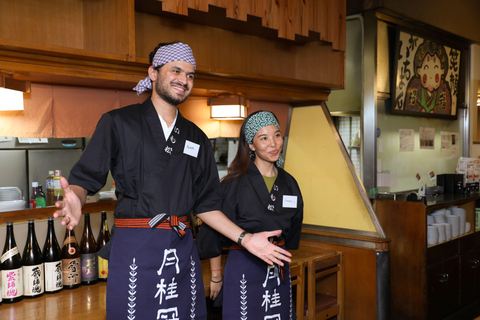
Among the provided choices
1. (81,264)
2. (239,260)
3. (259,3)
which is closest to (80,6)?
(259,3)

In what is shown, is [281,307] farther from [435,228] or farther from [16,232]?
[435,228]

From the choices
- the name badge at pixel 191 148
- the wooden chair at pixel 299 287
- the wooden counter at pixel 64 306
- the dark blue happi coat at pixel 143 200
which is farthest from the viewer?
the wooden chair at pixel 299 287

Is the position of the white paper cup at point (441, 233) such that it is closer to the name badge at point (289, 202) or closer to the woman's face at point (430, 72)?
the woman's face at point (430, 72)

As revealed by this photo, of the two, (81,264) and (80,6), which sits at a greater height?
(80,6)

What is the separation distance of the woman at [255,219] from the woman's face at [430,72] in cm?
275

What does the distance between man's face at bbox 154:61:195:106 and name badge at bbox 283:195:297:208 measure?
2.65ft

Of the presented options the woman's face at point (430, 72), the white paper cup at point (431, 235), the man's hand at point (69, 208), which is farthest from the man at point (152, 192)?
the woman's face at point (430, 72)

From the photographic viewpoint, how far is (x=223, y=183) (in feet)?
7.34

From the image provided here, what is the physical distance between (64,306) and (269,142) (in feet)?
3.78

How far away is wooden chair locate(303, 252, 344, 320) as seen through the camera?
2.78 meters

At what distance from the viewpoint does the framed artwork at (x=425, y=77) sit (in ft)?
13.6

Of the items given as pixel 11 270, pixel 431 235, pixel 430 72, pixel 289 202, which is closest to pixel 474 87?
pixel 430 72

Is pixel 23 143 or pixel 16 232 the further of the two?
pixel 23 143

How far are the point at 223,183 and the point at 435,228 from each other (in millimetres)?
1963
